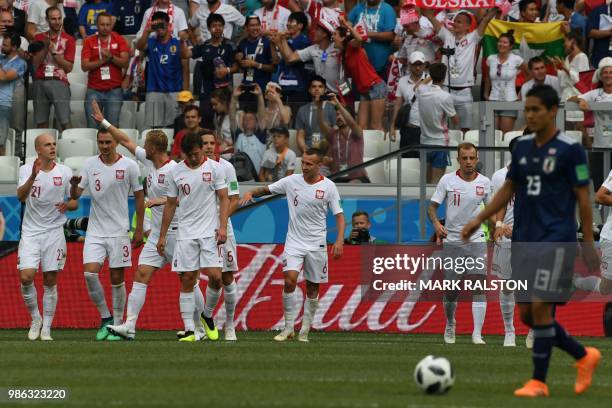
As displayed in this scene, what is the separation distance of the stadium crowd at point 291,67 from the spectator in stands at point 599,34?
0.9 inches

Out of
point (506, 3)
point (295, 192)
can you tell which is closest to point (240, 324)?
point (295, 192)

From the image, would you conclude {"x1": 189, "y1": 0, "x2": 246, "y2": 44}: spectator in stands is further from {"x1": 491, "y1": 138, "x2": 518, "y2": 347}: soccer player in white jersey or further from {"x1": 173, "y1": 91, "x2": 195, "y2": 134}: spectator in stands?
{"x1": 491, "y1": 138, "x2": 518, "y2": 347}: soccer player in white jersey

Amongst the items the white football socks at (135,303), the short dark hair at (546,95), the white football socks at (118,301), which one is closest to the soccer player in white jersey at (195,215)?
the white football socks at (135,303)

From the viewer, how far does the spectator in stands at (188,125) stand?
20.2 metres

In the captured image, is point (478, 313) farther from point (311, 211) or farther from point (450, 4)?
point (450, 4)

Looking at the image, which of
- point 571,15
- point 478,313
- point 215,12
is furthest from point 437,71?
point 478,313

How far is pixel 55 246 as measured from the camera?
56.2 ft

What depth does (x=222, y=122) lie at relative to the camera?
2130 centimetres

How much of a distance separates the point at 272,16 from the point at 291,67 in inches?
64.0

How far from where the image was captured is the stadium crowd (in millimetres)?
21359

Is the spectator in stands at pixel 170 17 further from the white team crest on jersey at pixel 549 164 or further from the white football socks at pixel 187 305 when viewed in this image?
the white team crest on jersey at pixel 549 164

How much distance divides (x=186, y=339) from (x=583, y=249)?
6.77 m

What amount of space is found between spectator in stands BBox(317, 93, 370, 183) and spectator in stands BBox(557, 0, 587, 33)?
4.67 metres

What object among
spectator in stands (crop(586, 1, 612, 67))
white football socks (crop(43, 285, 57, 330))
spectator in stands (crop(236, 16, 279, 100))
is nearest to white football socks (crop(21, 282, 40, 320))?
white football socks (crop(43, 285, 57, 330))
